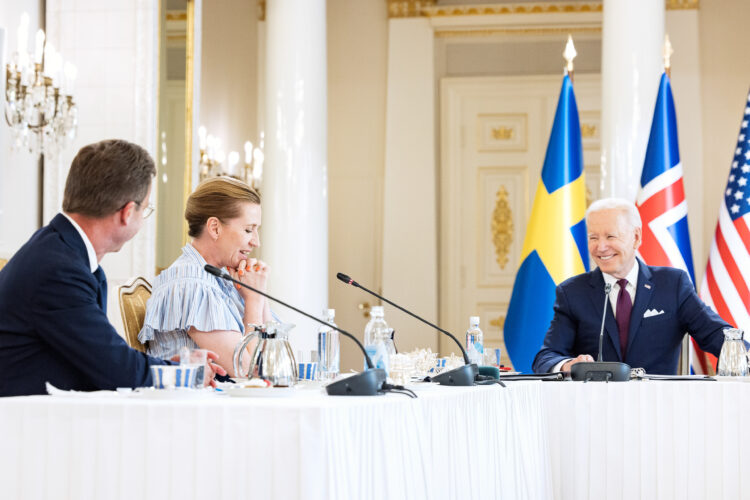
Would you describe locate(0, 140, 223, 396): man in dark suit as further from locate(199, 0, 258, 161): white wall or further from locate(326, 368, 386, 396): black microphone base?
locate(199, 0, 258, 161): white wall

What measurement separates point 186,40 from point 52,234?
3.46 meters

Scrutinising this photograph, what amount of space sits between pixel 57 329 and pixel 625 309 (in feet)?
7.38

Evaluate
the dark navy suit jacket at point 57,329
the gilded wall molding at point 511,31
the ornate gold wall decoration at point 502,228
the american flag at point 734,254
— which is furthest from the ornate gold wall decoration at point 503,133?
the dark navy suit jacket at point 57,329

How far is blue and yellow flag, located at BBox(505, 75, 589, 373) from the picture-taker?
5.00m

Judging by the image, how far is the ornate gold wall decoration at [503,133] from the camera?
7758 mm

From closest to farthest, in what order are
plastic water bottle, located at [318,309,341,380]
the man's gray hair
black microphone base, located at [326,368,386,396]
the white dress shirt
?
1. black microphone base, located at [326,368,386,396]
2. the white dress shirt
3. plastic water bottle, located at [318,309,341,380]
4. the man's gray hair

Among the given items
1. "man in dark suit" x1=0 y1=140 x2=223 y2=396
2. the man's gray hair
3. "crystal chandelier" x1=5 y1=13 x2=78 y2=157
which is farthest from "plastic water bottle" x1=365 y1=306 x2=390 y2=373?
"crystal chandelier" x1=5 y1=13 x2=78 y2=157

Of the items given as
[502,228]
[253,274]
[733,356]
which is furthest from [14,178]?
[502,228]

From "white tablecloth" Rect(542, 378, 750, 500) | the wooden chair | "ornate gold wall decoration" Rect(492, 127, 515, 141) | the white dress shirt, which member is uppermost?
"ornate gold wall decoration" Rect(492, 127, 515, 141)

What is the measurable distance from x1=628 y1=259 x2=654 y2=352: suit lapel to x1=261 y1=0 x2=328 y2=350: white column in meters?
2.40

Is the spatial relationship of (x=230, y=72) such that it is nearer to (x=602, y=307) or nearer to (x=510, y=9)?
(x=510, y=9)

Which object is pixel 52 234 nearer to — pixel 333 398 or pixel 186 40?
pixel 333 398

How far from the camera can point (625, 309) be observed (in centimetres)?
360

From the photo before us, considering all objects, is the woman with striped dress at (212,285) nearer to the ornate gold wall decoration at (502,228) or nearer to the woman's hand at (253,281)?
the woman's hand at (253,281)
